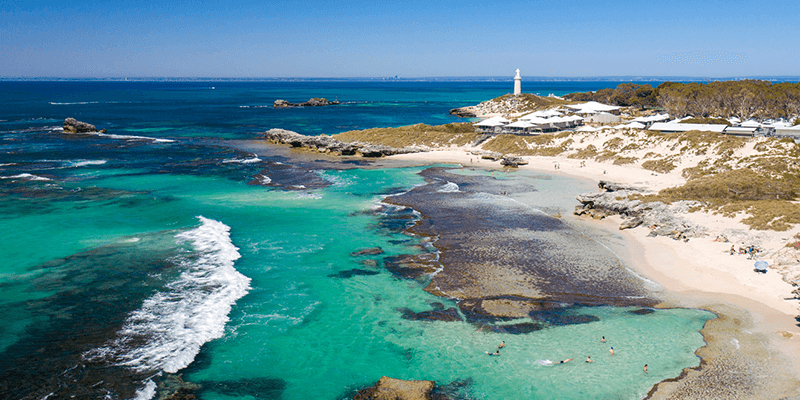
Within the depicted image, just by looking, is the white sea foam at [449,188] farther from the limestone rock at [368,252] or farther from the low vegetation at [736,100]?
the low vegetation at [736,100]

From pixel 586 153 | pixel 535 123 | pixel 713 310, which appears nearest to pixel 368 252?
pixel 713 310

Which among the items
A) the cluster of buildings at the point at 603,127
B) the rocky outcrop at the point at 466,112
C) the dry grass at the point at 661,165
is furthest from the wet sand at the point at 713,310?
the rocky outcrop at the point at 466,112

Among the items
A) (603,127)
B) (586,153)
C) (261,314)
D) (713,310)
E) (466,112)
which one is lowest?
(261,314)

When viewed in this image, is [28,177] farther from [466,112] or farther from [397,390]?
[466,112]

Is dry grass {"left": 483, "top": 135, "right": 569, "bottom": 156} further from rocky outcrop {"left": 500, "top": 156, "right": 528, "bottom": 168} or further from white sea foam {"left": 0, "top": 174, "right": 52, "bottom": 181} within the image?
white sea foam {"left": 0, "top": 174, "right": 52, "bottom": 181}

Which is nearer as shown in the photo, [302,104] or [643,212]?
[643,212]

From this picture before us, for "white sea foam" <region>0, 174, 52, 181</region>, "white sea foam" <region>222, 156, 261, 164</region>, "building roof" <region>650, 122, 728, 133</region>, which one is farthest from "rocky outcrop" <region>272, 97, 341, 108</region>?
"building roof" <region>650, 122, 728, 133</region>
